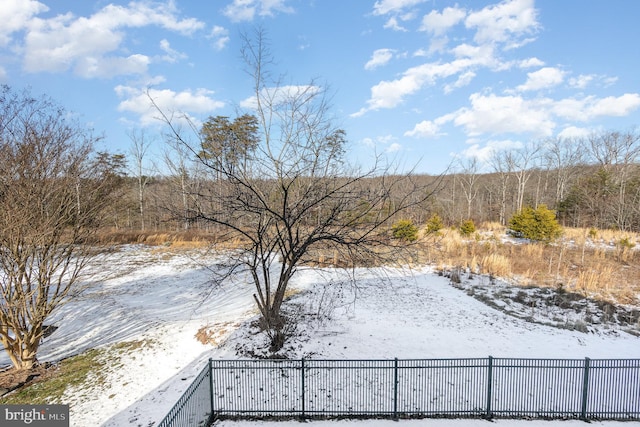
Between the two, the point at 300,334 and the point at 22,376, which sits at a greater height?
the point at 300,334

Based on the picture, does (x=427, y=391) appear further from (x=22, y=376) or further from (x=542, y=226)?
(x=542, y=226)

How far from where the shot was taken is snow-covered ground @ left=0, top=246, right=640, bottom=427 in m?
6.45

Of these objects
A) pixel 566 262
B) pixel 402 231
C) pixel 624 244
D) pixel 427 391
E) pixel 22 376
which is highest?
pixel 402 231

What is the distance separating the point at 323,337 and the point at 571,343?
6.78 metres

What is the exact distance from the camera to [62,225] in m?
7.67

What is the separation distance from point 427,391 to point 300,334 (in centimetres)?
341

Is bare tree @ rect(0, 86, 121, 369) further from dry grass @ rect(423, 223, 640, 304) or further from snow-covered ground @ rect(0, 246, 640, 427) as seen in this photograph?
dry grass @ rect(423, 223, 640, 304)

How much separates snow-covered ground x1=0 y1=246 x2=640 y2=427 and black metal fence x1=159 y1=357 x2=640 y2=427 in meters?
0.27

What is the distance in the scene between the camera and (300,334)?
27.0 ft

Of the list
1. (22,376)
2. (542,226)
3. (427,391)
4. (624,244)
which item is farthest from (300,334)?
(624,244)

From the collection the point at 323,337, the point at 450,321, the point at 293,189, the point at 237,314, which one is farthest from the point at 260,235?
the point at 450,321

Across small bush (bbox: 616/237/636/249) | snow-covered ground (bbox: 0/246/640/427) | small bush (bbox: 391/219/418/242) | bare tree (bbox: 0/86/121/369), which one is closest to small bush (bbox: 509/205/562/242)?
small bush (bbox: 616/237/636/249)

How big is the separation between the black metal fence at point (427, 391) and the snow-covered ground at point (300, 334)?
0.27 m

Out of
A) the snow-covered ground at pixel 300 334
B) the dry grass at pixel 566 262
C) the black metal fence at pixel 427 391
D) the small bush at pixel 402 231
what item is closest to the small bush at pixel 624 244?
the dry grass at pixel 566 262
